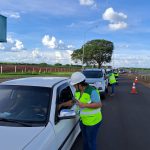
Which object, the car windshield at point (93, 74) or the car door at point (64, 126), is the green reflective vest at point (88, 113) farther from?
the car windshield at point (93, 74)

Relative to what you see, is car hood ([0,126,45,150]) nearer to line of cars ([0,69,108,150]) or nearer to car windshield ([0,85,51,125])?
line of cars ([0,69,108,150])

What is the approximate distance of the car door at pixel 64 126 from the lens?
5071mm

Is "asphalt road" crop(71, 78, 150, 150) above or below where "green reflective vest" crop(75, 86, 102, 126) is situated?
below

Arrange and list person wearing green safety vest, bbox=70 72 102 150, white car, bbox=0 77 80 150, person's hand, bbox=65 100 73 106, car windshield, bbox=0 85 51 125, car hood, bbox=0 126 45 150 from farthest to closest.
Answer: person's hand, bbox=65 100 73 106 < person wearing green safety vest, bbox=70 72 102 150 < car windshield, bbox=0 85 51 125 < white car, bbox=0 77 80 150 < car hood, bbox=0 126 45 150

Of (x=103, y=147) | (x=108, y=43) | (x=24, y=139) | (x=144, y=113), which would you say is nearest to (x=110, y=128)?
(x=103, y=147)

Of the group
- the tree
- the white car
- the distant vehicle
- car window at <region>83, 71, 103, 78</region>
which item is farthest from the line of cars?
the tree

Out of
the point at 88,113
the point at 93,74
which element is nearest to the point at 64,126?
the point at 88,113

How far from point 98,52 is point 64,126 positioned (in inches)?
3795

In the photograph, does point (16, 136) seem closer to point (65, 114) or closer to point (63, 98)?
point (65, 114)

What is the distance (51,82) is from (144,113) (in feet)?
28.8

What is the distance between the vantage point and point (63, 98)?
6238 millimetres

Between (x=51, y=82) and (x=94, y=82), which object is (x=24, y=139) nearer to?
(x=51, y=82)

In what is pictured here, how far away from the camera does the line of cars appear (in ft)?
13.6

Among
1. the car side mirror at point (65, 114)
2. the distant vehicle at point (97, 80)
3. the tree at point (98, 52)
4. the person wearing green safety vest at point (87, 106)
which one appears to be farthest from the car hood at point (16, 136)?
the tree at point (98, 52)
